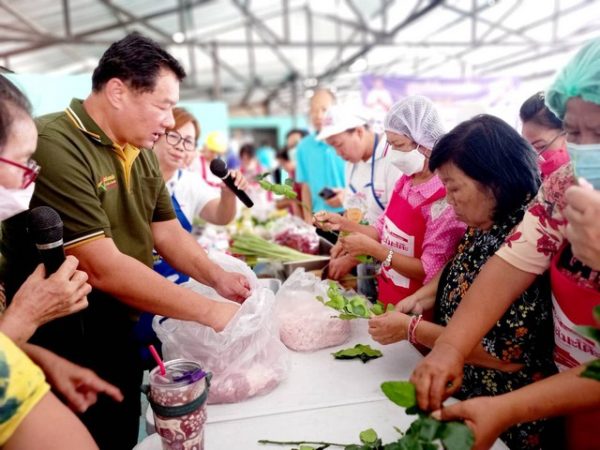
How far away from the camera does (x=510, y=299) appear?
1.10m

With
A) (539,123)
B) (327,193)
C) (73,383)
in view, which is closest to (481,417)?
(73,383)

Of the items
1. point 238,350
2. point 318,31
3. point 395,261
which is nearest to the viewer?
point 238,350

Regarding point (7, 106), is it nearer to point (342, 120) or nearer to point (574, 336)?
point (574, 336)

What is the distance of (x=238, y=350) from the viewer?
1.26 meters

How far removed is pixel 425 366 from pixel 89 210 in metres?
1.02

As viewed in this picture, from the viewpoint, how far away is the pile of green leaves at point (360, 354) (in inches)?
57.3

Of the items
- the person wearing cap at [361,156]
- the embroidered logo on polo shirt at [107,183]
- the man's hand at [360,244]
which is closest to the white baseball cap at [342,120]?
the person wearing cap at [361,156]

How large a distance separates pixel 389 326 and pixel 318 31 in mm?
11252

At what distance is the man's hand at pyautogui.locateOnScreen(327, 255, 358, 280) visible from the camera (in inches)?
84.1

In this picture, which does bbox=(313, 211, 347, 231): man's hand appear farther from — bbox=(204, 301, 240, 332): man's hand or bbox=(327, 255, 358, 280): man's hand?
bbox=(204, 301, 240, 332): man's hand

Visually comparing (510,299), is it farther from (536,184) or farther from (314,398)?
(314,398)

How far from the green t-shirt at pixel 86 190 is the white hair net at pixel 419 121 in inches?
43.2

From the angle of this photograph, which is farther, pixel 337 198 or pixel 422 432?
pixel 337 198

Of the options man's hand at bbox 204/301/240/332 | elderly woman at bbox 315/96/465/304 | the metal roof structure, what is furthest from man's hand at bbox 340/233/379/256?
the metal roof structure
